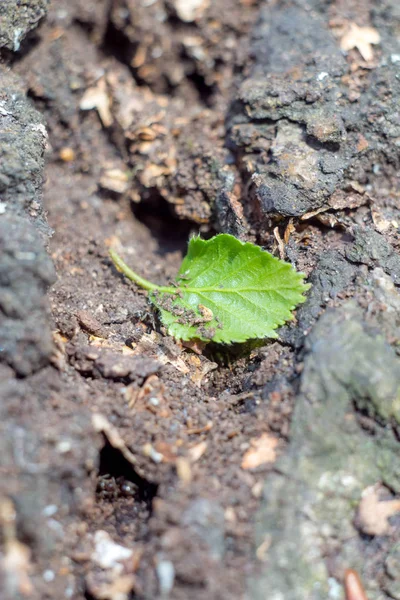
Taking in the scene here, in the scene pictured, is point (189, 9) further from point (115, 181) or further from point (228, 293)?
point (228, 293)

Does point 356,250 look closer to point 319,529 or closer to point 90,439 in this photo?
point 319,529

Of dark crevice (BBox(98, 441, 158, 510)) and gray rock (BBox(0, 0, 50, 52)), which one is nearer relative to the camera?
dark crevice (BBox(98, 441, 158, 510))

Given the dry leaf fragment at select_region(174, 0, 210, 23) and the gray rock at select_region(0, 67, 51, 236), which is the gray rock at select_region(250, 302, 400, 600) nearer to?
the gray rock at select_region(0, 67, 51, 236)

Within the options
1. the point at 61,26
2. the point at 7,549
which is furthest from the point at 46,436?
the point at 61,26

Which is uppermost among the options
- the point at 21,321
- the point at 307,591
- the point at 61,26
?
the point at 61,26

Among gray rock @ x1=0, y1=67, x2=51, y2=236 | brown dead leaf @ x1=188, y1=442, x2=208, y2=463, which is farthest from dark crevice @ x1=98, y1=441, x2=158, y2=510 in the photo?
gray rock @ x1=0, y1=67, x2=51, y2=236

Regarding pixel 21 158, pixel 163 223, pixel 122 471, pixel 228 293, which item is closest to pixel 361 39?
pixel 163 223
